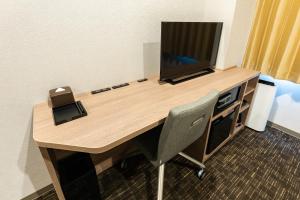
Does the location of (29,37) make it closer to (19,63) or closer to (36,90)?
(19,63)

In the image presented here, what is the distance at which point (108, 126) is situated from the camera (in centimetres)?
93

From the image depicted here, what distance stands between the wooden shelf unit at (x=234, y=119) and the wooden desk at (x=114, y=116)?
0.26 m

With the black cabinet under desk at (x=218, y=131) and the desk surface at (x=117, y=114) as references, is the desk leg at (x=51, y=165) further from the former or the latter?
the black cabinet under desk at (x=218, y=131)

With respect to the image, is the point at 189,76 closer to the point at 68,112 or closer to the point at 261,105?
the point at 261,105

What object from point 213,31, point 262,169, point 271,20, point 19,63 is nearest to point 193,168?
point 262,169

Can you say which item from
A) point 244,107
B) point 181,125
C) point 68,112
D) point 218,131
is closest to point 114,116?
point 68,112

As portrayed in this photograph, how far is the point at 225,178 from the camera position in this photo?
1537 mm

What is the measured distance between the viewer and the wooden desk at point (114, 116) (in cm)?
82

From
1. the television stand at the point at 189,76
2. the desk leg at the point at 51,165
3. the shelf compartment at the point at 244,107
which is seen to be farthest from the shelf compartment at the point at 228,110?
the desk leg at the point at 51,165

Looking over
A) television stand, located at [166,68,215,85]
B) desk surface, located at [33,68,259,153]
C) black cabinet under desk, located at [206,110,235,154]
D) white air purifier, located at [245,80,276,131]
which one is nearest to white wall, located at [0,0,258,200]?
desk surface, located at [33,68,259,153]

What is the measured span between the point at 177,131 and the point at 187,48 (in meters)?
0.87

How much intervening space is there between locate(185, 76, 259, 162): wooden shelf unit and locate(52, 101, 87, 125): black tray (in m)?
1.03

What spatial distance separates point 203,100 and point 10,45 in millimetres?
1117

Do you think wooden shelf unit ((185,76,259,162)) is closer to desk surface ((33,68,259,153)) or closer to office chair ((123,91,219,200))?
desk surface ((33,68,259,153))
